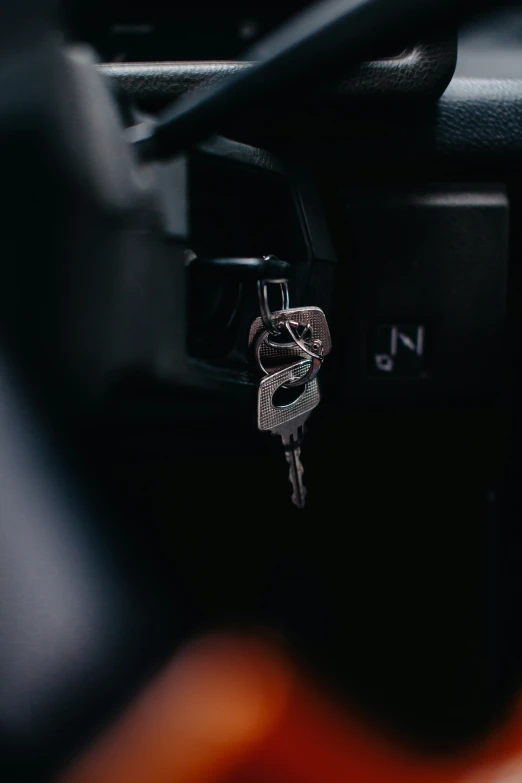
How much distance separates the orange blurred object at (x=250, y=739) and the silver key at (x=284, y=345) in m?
0.44

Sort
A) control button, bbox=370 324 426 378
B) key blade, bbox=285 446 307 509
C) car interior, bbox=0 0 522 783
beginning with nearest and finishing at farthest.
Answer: car interior, bbox=0 0 522 783
key blade, bbox=285 446 307 509
control button, bbox=370 324 426 378

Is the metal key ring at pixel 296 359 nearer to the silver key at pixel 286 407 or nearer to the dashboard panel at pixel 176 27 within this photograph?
the silver key at pixel 286 407

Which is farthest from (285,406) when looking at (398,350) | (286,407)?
(398,350)

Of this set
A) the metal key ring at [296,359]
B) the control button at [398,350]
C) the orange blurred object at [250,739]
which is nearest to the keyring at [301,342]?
the metal key ring at [296,359]

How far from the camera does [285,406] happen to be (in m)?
0.44

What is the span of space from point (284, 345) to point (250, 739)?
512mm

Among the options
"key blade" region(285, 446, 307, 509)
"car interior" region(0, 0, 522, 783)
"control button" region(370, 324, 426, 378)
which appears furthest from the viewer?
"control button" region(370, 324, 426, 378)

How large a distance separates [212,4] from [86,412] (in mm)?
403

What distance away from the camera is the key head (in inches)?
16.4

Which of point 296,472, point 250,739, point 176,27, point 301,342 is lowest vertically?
point 250,739

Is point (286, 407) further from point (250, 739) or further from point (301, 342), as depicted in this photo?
point (250, 739)

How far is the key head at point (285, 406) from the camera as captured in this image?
42 centimetres

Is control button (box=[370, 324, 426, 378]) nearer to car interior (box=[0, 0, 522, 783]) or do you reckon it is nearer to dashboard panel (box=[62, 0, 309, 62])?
car interior (box=[0, 0, 522, 783])

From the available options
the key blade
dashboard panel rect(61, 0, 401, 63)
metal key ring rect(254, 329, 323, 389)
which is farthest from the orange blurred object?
dashboard panel rect(61, 0, 401, 63)
